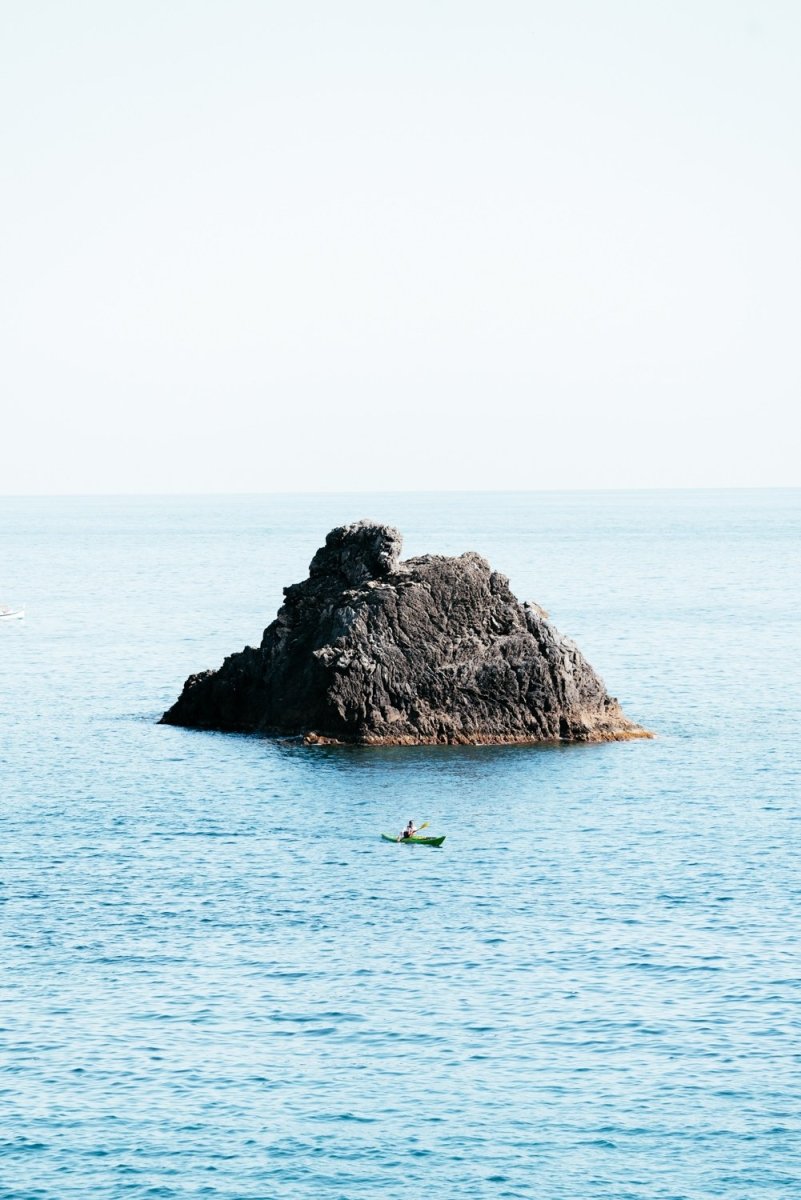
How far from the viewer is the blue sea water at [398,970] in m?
39.7

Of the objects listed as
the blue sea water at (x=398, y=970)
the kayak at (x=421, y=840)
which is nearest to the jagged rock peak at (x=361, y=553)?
the blue sea water at (x=398, y=970)

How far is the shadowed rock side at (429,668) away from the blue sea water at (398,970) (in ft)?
7.80

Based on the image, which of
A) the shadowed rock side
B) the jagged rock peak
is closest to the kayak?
the shadowed rock side

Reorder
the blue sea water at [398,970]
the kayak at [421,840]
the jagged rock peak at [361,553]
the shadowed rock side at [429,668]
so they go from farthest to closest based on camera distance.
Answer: the jagged rock peak at [361,553] → the shadowed rock side at [429,668] → the kayak at [421,840] → the blue sea water at [398,970]

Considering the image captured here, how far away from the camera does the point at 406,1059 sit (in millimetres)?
45000

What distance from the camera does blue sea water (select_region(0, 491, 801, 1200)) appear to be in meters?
39.7

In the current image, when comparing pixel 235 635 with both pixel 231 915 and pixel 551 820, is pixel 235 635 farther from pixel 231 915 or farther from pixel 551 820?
pixel 231 915

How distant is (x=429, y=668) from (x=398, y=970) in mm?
36335

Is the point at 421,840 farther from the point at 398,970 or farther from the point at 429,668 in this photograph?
the point at 429,668

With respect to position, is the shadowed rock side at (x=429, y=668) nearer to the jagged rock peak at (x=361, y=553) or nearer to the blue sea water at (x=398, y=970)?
the jagged rock peak at (x=361, y=553)

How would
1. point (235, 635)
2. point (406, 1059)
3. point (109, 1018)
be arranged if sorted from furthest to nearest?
point (235, 635), point (109, 1018), point (406, 1059)

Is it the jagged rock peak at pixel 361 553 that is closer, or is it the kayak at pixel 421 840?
the kayak at pixel 421 840

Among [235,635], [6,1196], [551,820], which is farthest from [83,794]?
[235,635]

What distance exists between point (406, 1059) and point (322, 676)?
142ft
